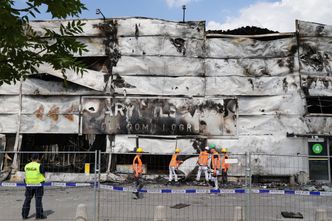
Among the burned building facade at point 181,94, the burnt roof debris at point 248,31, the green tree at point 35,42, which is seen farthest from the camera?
the burnt roof debris at point 248,31

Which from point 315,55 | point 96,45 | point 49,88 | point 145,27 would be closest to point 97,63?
point 96,45

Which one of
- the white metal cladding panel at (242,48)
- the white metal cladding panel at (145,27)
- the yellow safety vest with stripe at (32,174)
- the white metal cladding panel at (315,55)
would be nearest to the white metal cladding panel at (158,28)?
the white metal cladding panel at (145,27)

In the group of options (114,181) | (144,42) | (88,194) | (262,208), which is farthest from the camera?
(144,42)

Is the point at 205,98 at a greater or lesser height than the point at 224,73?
lesser

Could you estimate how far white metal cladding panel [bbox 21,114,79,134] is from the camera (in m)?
16.7

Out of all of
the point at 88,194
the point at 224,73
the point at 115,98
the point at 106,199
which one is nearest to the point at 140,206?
the point at 106,199

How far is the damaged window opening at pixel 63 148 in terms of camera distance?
1666cm

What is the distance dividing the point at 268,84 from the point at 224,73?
2.04 m

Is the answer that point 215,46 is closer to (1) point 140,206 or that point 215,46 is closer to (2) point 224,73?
(2) point 224,73

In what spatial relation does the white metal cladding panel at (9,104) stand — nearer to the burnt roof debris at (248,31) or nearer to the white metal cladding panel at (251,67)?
the white metal cladding panel at (251,67)

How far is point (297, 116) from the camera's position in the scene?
16.1m

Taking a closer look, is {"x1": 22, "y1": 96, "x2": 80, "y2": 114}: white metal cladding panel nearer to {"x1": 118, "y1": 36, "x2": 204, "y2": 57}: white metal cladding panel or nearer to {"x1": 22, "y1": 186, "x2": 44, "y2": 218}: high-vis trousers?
{"x1": 118, "y1": 36, "x2": 204, "y2": 57}: white metal cladding panel

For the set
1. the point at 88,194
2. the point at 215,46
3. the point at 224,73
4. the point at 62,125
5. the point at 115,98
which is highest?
the point at 215,46

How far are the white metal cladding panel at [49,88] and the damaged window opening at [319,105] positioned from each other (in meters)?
9.85
